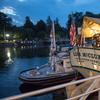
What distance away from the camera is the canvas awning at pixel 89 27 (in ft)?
64.4

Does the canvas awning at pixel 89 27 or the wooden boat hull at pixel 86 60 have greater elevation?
the canvas awning at pixel 89 27

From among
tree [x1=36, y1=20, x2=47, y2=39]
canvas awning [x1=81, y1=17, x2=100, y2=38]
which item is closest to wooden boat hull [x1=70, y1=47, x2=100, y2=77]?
canvas awning [x1=81, y1=17, x2=100, y2=38]

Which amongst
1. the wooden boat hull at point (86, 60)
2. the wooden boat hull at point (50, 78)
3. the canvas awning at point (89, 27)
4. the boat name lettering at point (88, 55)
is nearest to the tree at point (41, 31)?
the wooden boat hull at point (50, 78)

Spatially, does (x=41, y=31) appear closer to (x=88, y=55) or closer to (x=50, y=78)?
(x=50, y=78)

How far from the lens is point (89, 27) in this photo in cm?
2008

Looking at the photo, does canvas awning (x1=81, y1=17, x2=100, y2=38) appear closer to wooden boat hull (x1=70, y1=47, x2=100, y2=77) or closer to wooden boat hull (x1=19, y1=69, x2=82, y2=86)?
wooden boat hull (x1=70, y1=47, x2=100, y2=77)

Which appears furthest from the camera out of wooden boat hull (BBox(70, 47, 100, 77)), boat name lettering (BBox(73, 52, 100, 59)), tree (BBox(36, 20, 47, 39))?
tree (BBox(36, 20, 47, 39))

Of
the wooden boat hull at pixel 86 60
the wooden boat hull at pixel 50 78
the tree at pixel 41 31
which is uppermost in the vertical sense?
the tree at pixel 41 31

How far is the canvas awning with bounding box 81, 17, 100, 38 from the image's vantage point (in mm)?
19619

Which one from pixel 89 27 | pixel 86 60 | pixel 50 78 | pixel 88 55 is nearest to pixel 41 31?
pixel 50 78

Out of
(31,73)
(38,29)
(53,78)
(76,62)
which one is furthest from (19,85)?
(38,29)

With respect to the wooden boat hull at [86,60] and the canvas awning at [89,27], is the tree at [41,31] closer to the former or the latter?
the wooden boat hull at [86,60]

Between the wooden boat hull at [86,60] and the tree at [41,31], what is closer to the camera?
the wooden boat hull at [86,60]

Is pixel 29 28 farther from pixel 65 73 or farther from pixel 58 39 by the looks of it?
pixel 65 73
